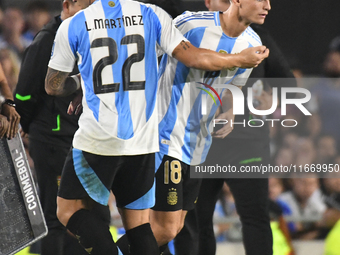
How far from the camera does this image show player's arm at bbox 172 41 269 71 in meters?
2.79

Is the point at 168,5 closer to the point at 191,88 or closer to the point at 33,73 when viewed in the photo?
the point at 191,88

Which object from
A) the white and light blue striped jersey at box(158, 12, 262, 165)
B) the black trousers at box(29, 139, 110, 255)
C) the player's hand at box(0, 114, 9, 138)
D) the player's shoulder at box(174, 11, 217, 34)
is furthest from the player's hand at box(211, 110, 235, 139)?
the player's hand at box(0, 114, 9, 138)

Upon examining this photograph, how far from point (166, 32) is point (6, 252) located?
1.53 m

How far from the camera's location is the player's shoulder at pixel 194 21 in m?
3.23

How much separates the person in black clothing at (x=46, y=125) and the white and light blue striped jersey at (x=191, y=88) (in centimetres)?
Answer: 71

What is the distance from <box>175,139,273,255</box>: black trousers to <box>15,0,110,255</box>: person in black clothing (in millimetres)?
605

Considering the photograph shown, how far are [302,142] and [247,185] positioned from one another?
8.86 ft

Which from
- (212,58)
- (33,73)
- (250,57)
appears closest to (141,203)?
(212,58)

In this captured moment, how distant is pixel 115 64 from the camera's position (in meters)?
2.75

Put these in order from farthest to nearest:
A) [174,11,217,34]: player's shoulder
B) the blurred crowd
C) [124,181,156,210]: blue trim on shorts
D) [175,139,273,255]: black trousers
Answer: the blurred crowd → [175,139,273,255]: black trousers → [174,11,217,34]: player's shoulder → [124,181,156,210]: blue trim on shorts

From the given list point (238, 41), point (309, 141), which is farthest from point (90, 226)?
point (309, 141)

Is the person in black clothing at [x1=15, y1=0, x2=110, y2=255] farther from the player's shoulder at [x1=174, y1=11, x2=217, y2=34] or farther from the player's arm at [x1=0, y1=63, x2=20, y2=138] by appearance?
the player's shoulder at [x1=174, y1=11, x2=217, y2=34]

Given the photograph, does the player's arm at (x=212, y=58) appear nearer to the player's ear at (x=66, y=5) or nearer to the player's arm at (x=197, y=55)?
the player's arm at (x=197, y=55)

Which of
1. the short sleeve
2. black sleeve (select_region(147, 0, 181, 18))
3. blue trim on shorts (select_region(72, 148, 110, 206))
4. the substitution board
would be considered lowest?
the substitution board
